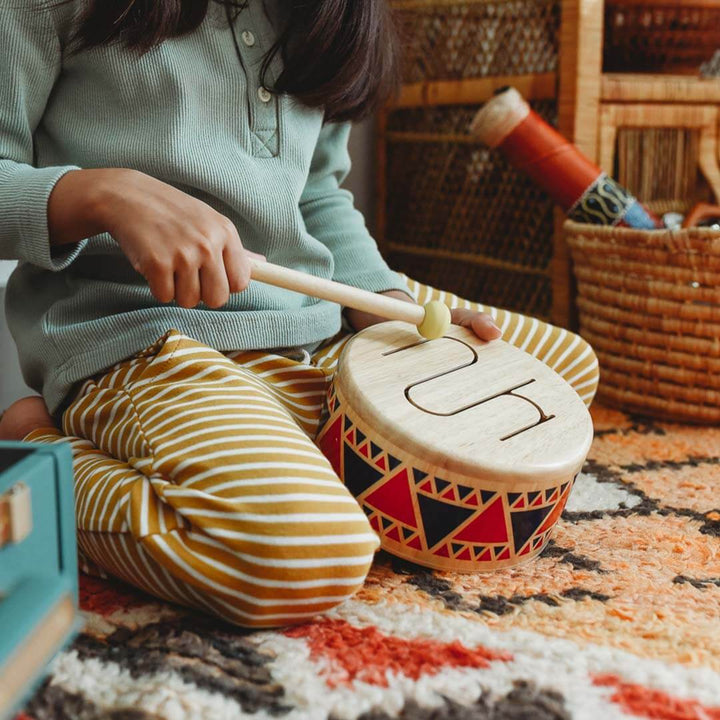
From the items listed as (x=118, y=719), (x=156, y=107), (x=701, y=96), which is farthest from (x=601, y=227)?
(x=118, y=719)

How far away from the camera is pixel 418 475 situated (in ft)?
2.17

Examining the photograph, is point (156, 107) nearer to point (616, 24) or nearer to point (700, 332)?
point (700, 332)

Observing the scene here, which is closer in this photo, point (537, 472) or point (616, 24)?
point (537, 472)

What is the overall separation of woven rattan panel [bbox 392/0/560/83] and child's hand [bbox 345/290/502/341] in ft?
1.78

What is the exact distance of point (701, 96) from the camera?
136 cm

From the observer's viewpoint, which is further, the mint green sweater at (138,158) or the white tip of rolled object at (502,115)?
the white tip of rolled object at (502,115)

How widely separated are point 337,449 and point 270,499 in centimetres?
12

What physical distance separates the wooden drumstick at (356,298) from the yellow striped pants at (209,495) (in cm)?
9

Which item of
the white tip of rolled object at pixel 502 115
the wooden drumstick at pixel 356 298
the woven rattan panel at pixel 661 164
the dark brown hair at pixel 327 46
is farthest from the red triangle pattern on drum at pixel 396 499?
the woven rattan panel at pixel 661 164

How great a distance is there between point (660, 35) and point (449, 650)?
1.14m

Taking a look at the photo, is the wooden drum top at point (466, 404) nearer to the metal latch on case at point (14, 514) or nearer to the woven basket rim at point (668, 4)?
the metal latch on case at point (14, 514)

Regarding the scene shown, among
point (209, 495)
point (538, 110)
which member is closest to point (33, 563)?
point (209, 495)

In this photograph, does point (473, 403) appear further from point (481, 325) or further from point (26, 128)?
point (26, 128)

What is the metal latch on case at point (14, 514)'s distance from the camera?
453 mm
